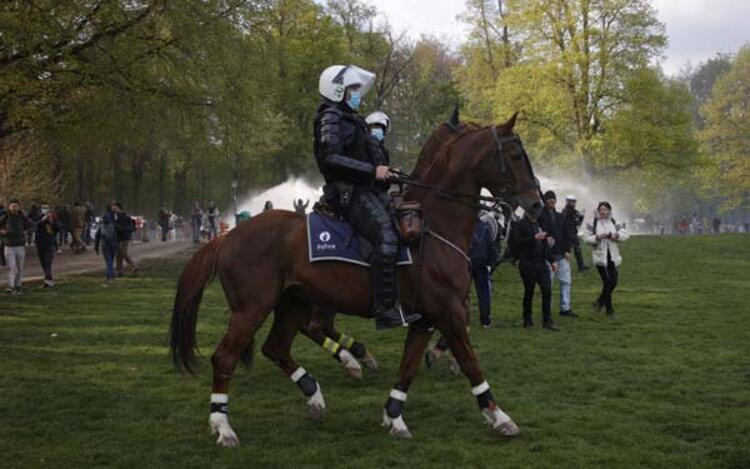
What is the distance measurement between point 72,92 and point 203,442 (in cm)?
1780

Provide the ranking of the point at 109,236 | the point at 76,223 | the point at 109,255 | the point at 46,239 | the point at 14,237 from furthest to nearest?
the point at 76,223
the point at 109,255
the point at 109,236
the point at 46,239
the point at 14,237

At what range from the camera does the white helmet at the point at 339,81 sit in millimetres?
7441

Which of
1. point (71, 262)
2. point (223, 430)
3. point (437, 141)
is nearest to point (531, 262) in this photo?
point (437, 141)

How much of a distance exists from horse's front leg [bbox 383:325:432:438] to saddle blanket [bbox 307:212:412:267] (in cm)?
83

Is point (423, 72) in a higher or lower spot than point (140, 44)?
higher

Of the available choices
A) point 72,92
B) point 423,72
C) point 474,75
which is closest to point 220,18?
point 72,92

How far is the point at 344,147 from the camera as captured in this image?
7.50m

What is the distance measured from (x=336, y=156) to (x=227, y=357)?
2.20 m

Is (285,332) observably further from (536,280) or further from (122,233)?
(122,233)

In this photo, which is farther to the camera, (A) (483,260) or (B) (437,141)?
(A) (483,260)

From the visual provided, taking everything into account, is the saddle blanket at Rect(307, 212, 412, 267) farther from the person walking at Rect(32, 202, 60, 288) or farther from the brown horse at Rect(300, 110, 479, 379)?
the person walking at Rect(32, 202, 60, 288)

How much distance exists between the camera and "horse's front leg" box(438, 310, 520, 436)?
281 inches

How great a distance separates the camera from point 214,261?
307 inches

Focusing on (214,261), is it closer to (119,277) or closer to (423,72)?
(119,277)
